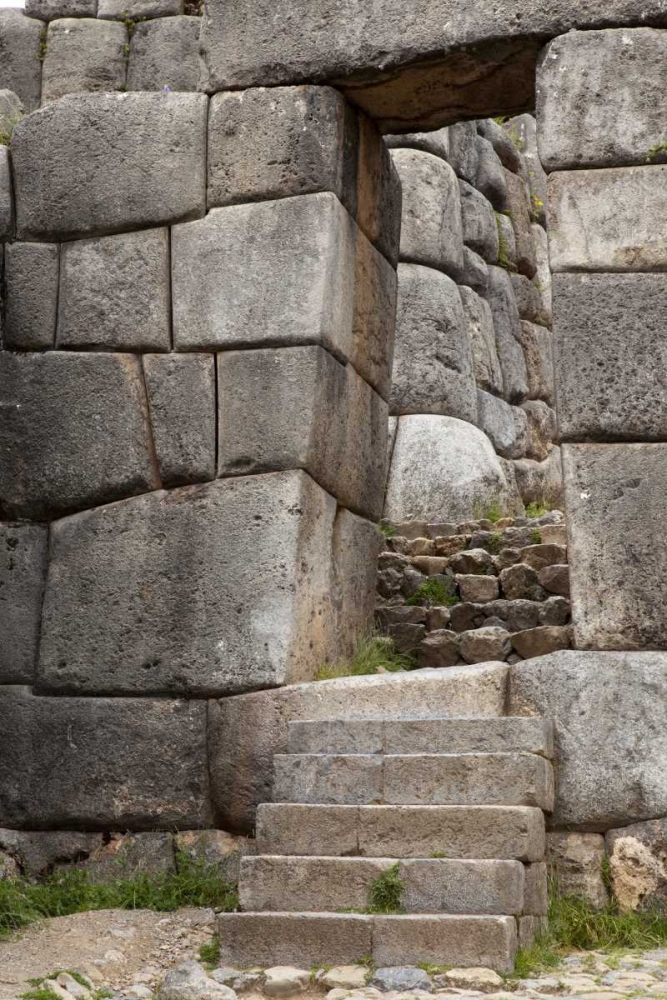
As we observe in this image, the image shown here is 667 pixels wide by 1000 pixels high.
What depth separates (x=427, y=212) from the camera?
11242 millimetres

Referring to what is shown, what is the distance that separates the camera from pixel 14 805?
6.95 metres

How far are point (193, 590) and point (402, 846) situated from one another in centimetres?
175

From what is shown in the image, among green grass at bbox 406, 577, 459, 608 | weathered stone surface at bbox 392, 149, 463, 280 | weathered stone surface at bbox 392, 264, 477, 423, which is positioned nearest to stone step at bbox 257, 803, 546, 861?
green grass at bbox 406, 577, 459, 608

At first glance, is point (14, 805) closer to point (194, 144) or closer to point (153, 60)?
point (194, 144)

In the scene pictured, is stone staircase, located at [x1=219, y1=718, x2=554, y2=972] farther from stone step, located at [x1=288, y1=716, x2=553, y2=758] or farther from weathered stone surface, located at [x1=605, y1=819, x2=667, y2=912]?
weathered stone surface, located at [x1=605, y1=819, x2=667, y2=912]

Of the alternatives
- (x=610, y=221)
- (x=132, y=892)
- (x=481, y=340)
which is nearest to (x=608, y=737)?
(x=132, y=892)

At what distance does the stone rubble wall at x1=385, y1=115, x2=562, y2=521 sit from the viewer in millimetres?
10289

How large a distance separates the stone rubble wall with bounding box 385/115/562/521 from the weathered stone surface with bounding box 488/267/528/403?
0.01 m

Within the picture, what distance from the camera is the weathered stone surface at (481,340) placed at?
12070mm

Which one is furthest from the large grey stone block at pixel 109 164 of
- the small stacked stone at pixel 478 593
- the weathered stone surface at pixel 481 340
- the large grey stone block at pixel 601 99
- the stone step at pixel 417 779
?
the weathered stone surface at pixel 481 340

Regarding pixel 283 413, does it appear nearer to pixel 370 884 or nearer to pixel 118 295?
pixel 118 295

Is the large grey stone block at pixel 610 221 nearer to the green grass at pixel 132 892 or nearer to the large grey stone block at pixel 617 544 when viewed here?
the large grey stone block at pixel 617 544

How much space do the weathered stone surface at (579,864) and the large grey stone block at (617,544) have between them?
0.80 meters

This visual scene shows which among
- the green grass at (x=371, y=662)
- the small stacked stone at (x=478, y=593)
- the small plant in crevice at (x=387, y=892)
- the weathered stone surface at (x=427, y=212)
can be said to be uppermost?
the weathered stone surface at (x=427, y=212)
